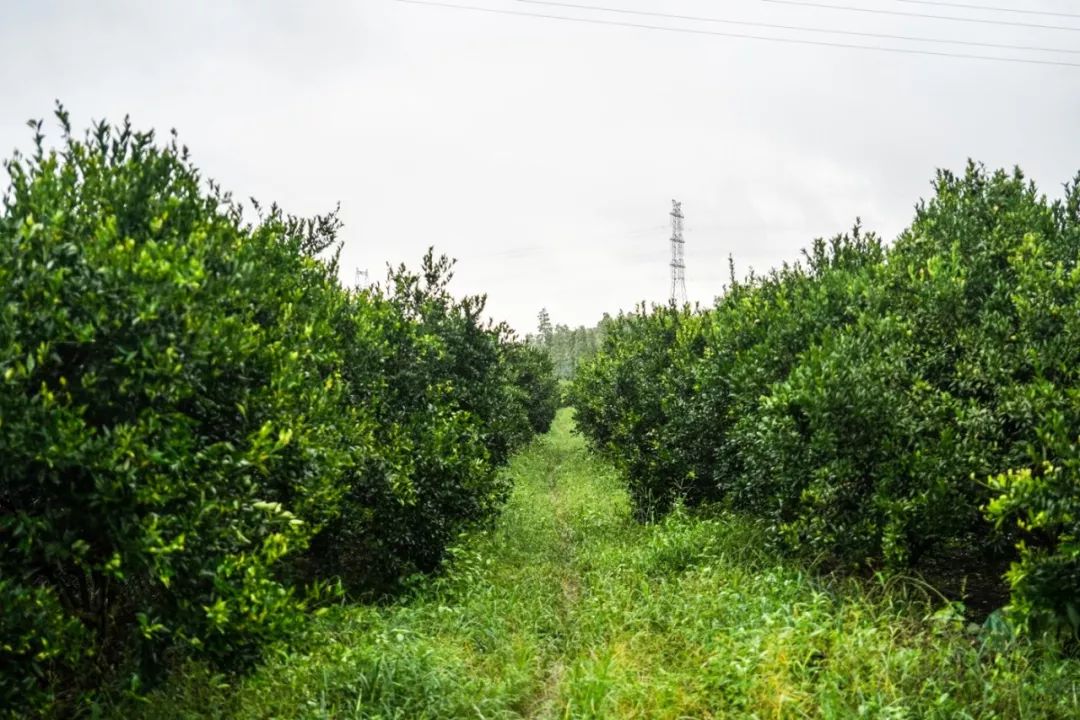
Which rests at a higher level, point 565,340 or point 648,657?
point 565,340

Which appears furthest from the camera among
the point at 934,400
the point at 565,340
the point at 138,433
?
the point at 565,340

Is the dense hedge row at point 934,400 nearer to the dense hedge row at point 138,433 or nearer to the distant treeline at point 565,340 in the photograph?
the dense hedge row at point 138,433

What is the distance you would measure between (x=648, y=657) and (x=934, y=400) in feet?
12.6

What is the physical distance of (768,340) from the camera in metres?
9.62

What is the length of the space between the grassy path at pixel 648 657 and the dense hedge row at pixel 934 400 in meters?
0.68

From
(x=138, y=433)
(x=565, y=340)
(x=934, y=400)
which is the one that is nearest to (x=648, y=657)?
(x=934, y=400)

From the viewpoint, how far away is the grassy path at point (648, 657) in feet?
16.3

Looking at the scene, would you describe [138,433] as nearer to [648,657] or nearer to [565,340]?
[648,657]

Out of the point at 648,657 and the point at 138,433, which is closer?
the point at 138,433

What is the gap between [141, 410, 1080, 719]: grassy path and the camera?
16.3 ft

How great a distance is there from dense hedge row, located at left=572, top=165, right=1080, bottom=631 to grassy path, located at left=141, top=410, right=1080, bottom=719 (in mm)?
683

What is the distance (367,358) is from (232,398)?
13.0 ft

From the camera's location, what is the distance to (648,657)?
6254 mm

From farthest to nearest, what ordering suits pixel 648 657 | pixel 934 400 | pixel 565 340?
pixel 565 340 → pixel 934 400 → pixel 648 657
